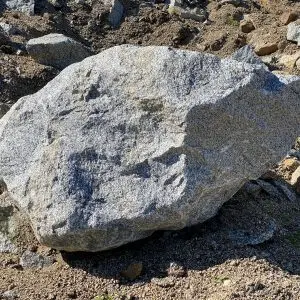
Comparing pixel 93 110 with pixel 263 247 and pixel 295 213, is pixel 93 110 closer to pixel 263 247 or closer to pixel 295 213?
pixel 263 247

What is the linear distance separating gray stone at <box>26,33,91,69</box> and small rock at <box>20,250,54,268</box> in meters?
3.33

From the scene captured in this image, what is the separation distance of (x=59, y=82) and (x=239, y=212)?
180 cm

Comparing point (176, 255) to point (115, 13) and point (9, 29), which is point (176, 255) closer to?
point (9, 29)

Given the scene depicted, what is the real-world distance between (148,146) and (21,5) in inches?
204

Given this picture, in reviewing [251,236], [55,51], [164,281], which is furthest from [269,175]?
[55,51]

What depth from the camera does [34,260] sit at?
4.97 meters

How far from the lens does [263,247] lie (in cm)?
505

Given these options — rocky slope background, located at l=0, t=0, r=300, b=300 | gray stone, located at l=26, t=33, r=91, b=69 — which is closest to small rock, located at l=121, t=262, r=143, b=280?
rocky slope background, located at l=0, t=0, r=300, b=300

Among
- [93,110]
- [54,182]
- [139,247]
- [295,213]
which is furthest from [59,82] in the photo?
[295,213]

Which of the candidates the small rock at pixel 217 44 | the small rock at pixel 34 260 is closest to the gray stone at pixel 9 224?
the small rock at pixel 34 260

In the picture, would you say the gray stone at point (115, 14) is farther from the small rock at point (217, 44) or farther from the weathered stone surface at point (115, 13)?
the small rock at point (217, 44)

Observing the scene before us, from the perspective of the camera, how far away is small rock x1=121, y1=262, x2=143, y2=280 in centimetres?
475

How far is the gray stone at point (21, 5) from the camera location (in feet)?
29.7

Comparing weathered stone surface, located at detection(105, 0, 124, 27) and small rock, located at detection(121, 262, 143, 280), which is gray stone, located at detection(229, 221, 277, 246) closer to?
small rock, located at detection(121, 262, 143, 280)
